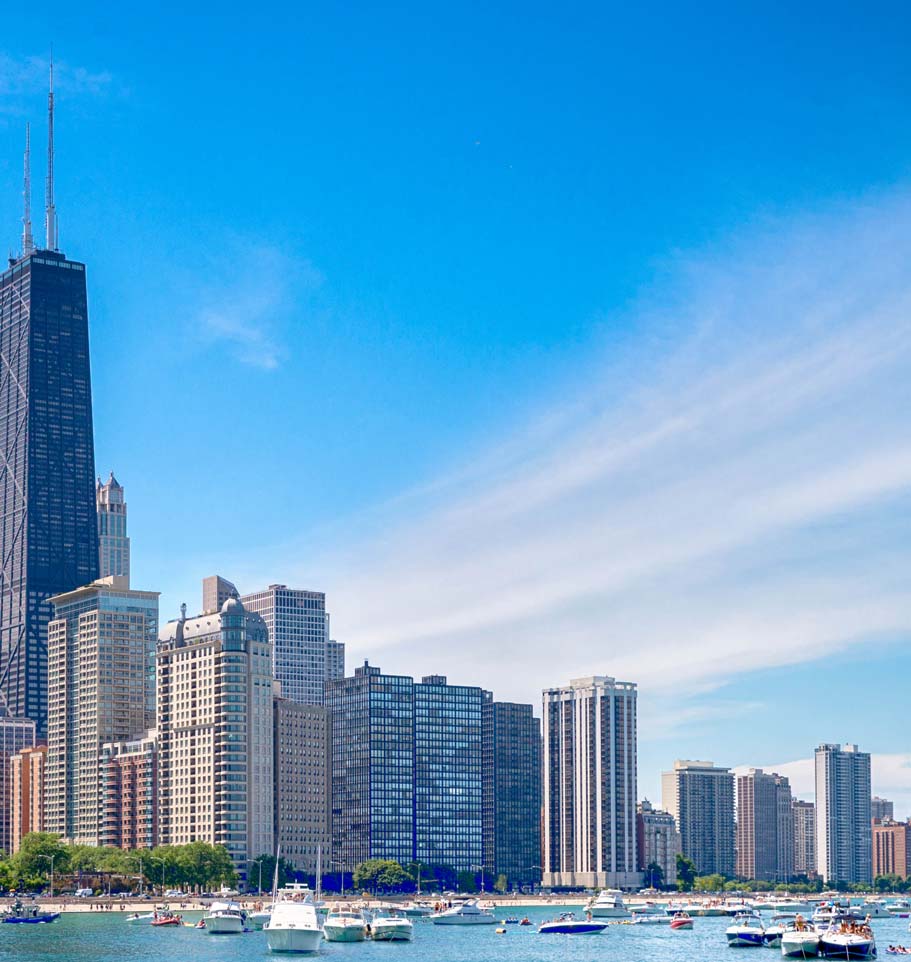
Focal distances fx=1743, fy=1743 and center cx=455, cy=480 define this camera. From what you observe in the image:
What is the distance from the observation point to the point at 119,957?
19825cm

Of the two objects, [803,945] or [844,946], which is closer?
[844,946]

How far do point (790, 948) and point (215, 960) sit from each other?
65492mm

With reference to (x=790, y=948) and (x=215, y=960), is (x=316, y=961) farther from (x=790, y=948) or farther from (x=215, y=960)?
(x=790, y=948)

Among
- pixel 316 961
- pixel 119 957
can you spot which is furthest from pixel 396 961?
pixel 119 957

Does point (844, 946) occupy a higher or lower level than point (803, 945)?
higher

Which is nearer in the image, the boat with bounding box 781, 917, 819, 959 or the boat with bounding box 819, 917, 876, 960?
the boat with bounding box 819, 917, 876, 960

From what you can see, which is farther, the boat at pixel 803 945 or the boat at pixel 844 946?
the boat at pixel 803 945

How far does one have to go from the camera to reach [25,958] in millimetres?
195750

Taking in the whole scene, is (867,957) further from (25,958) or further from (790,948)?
(25,958)

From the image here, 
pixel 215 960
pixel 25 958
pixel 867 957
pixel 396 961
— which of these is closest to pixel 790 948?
pixel 867 957

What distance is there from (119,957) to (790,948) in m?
76.6

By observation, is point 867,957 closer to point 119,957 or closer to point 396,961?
point 396,961

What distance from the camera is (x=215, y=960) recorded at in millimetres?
196250

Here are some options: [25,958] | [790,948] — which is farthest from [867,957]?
[25,958]
